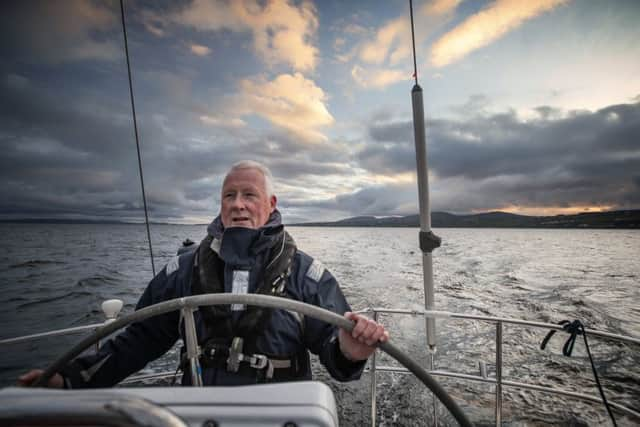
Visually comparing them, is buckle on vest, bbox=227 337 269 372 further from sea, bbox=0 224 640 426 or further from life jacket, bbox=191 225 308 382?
sea, bbox=0 224 640 426

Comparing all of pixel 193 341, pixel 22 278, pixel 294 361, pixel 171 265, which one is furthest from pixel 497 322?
pixel 22 278

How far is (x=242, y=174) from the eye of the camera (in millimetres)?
1550

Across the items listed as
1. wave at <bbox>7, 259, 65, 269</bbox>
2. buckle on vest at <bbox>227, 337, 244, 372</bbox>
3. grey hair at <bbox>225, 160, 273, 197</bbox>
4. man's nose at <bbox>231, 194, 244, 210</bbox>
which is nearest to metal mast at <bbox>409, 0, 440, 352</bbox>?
grey hair at <bbox>225, 160, 273, 197</bbox>

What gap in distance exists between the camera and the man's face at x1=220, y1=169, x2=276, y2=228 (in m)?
1.46

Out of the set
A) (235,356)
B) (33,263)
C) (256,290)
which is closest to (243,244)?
(256,290)

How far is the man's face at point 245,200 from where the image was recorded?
146 cm

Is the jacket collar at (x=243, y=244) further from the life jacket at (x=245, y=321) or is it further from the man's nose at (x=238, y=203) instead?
the man's nose at (x=238, y=203)

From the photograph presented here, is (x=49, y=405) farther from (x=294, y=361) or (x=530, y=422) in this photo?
(x=530, y=422)

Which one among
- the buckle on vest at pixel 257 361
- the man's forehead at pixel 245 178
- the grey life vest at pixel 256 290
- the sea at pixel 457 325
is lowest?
the sea at pixel 457 325

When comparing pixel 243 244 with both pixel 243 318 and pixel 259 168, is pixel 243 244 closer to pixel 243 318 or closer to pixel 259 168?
pixel 243 318

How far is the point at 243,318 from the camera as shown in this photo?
1.19 m

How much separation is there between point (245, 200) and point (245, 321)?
0.61m

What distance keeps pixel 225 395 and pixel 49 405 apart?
31 centimetres

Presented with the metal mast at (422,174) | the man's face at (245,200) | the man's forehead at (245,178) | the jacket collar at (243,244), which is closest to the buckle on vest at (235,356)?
the jacket collar at (243,244)
